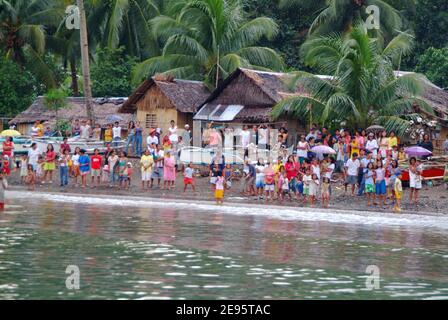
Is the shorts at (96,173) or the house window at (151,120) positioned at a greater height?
the house window at (151,120)

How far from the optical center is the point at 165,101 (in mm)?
42438

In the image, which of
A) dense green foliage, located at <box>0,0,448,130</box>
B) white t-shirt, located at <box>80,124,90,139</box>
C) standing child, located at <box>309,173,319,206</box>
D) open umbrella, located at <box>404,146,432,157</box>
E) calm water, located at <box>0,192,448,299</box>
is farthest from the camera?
dense green foliage, located at <box>0,0,448,130</box>

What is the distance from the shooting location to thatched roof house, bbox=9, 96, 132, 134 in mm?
46938

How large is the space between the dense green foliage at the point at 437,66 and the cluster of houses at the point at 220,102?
19.2ft

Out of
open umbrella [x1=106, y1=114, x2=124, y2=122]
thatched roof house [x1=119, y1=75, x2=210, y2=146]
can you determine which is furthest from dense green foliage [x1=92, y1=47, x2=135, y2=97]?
thatched roof house [x1=119, y1=75, x2=210, y2=146]

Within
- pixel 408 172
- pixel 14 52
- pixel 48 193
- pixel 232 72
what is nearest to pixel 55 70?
pixel 14 52

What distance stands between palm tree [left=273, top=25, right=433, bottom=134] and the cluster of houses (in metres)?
2.84

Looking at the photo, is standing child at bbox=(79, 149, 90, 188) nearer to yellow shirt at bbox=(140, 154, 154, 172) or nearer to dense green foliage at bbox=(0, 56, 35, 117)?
yellow shirt at bbox=(140, 154, 154, 172)

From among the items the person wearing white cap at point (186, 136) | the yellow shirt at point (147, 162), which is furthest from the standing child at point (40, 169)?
the person wearing white cap at point (186, 136)

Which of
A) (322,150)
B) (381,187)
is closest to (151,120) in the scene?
(322,150)

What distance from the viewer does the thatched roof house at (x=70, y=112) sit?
46938mm

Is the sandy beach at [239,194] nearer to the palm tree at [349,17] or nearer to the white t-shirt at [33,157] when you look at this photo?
the white t-shirt at [33,157]

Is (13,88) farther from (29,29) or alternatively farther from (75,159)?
(75,159)

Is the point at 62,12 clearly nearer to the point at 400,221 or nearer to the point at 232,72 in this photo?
the point at 232,72
